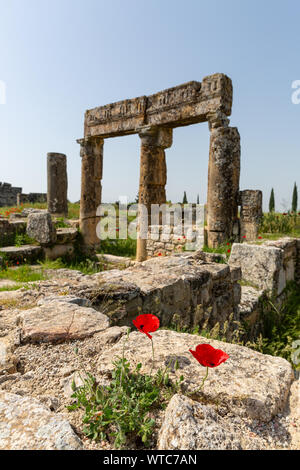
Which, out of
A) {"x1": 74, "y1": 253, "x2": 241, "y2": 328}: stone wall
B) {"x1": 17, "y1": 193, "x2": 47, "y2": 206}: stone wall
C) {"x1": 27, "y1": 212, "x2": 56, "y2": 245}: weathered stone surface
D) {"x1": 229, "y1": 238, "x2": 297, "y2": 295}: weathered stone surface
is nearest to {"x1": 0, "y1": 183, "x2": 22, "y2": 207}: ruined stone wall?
{"x1": 17, "y1": 193, "x2": 47, "y2": 206}: stone wall

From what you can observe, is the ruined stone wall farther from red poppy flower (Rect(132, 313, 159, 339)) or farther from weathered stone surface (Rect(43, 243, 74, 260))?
red poppy flower (Rect(132, 313, 159, 339))

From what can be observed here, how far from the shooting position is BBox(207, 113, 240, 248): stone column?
6.79 meters

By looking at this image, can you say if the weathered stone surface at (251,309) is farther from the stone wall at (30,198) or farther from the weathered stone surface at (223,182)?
the stone wall at (30,198)

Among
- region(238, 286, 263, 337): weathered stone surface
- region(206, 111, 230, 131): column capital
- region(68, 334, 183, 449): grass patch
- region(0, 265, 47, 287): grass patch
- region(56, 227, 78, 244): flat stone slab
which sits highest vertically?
region(206, 111, 230, 131): column capital

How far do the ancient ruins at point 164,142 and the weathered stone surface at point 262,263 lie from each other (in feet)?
6.18

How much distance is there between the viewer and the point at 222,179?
6.83 meters

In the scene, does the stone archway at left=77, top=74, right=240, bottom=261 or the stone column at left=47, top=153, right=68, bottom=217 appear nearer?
the stone archway at left=77, top=74, right=240, bottom=261

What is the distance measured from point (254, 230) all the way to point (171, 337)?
5.55 metres

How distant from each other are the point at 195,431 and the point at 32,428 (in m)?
0.53

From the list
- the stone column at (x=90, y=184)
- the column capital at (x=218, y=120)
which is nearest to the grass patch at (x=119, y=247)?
the stone column at (x=90, y=184)

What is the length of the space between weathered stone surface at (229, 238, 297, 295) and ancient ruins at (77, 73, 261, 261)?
1.88 m

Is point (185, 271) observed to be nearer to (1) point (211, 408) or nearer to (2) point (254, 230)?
(1) point (211, 408)

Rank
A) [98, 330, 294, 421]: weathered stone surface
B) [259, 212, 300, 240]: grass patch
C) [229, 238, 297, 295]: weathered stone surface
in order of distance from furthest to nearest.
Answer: [259, 212, 300, 240]: grass patch, [229, 238, 297, 295]: weathered stone surface, [98, 330, 294, 421]: weathered stone surface

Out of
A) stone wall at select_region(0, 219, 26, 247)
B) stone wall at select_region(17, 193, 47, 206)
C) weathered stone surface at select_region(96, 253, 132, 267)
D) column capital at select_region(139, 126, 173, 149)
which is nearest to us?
stone wall at select_region(0, 219, 26, 247)
